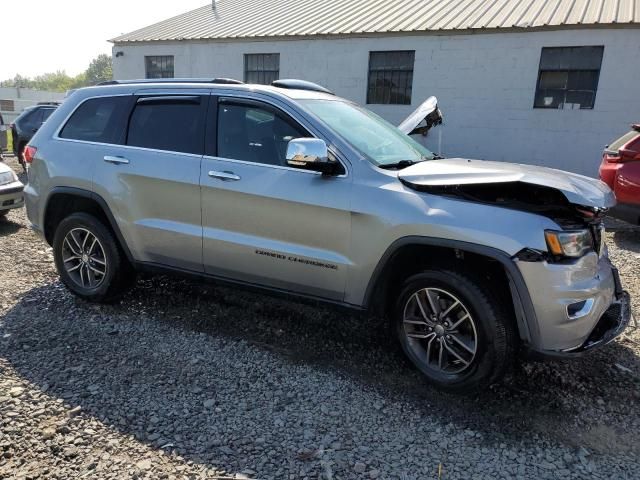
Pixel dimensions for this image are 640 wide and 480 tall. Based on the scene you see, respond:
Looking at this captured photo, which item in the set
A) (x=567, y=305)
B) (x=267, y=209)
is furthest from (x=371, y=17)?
(x=567, y=305)

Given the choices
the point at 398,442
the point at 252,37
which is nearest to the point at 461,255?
the point at 398,442

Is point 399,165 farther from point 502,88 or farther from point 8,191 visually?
point 502,88

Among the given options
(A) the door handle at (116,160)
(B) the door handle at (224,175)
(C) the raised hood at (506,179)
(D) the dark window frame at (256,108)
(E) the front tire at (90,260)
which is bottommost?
(E) the front tire at (90,260)

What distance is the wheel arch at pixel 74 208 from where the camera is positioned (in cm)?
→ 421

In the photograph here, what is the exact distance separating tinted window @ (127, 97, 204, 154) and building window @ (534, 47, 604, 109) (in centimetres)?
1088

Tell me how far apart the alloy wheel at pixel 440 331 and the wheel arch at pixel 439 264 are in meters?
0.18

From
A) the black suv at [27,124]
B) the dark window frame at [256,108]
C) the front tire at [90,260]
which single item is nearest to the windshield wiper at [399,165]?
the dark window frame at [256,108]

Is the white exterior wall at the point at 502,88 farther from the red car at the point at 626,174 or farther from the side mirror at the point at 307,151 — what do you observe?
the side mirror at the point at 307,151

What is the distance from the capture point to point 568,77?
39.7 feet

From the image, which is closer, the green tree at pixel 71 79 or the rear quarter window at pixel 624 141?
the rear quarter window at pixel 624 141

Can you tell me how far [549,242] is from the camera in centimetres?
276

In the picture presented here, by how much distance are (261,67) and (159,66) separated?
4.66 metres

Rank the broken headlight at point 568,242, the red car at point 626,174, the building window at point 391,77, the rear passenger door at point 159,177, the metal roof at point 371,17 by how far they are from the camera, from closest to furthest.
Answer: the broken headlight at point 568,242, the rear passenger door at point 159,177, the red car at point 626,174, the metal roof at point 371,17, the building window at point 391,77

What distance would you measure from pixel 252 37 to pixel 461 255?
14796 mm
